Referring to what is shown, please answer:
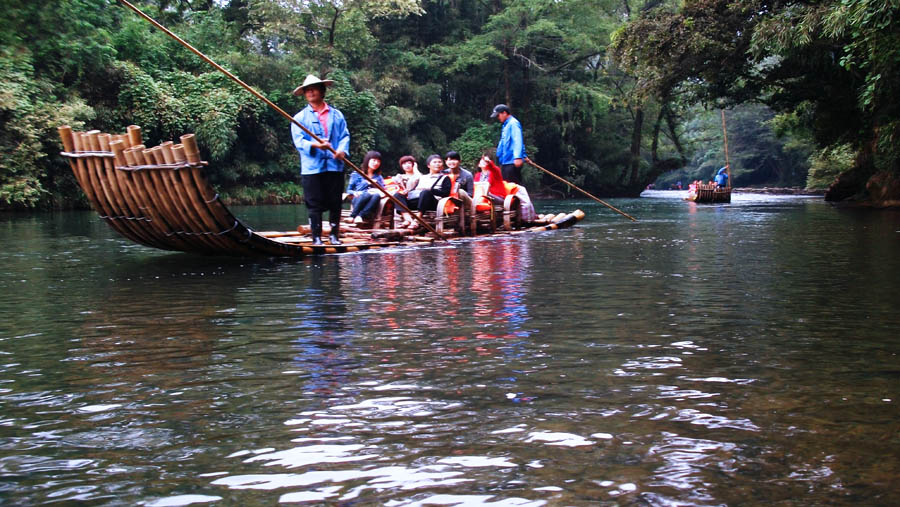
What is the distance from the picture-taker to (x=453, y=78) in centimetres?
4247

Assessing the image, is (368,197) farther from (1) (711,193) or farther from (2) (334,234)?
(1) (711,193)

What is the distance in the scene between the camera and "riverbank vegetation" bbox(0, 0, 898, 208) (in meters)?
19.9

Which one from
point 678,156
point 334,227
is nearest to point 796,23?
point 334,227

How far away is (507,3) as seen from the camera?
4334cm

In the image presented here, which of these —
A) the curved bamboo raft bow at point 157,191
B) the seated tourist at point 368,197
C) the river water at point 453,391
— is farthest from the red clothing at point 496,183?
the river water at point 453,391

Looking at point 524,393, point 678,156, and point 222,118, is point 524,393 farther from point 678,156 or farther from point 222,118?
point 678,156

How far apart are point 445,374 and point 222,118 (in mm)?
26904

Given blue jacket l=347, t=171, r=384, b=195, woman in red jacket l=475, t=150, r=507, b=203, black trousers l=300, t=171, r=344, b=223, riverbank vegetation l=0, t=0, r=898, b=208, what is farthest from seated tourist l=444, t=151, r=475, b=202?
riverbank vegetation l=0, t=0, r=898, b=208

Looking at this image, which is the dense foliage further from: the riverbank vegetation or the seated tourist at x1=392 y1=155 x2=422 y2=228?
the seated tourist at x1=392 y1=155 x2=422 y2=228

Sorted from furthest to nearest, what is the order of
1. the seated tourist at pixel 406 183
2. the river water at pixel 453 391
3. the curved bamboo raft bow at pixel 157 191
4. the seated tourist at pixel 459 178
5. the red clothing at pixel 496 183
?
the red clothing at pixel 496 183 → the seated tourist at pixel 459 178 → the seated tourist at pixel 406 183 → the curved bamboo raft bow at pixel 157 191 → the river water at pixel 453 391

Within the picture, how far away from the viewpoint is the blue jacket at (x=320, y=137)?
9.48m

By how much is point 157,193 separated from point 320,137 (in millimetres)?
2198

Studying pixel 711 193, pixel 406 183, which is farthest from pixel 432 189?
pixel 711 193

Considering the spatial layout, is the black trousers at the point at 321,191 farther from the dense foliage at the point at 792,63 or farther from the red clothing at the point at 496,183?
the dense foliage at the point at 792,63
